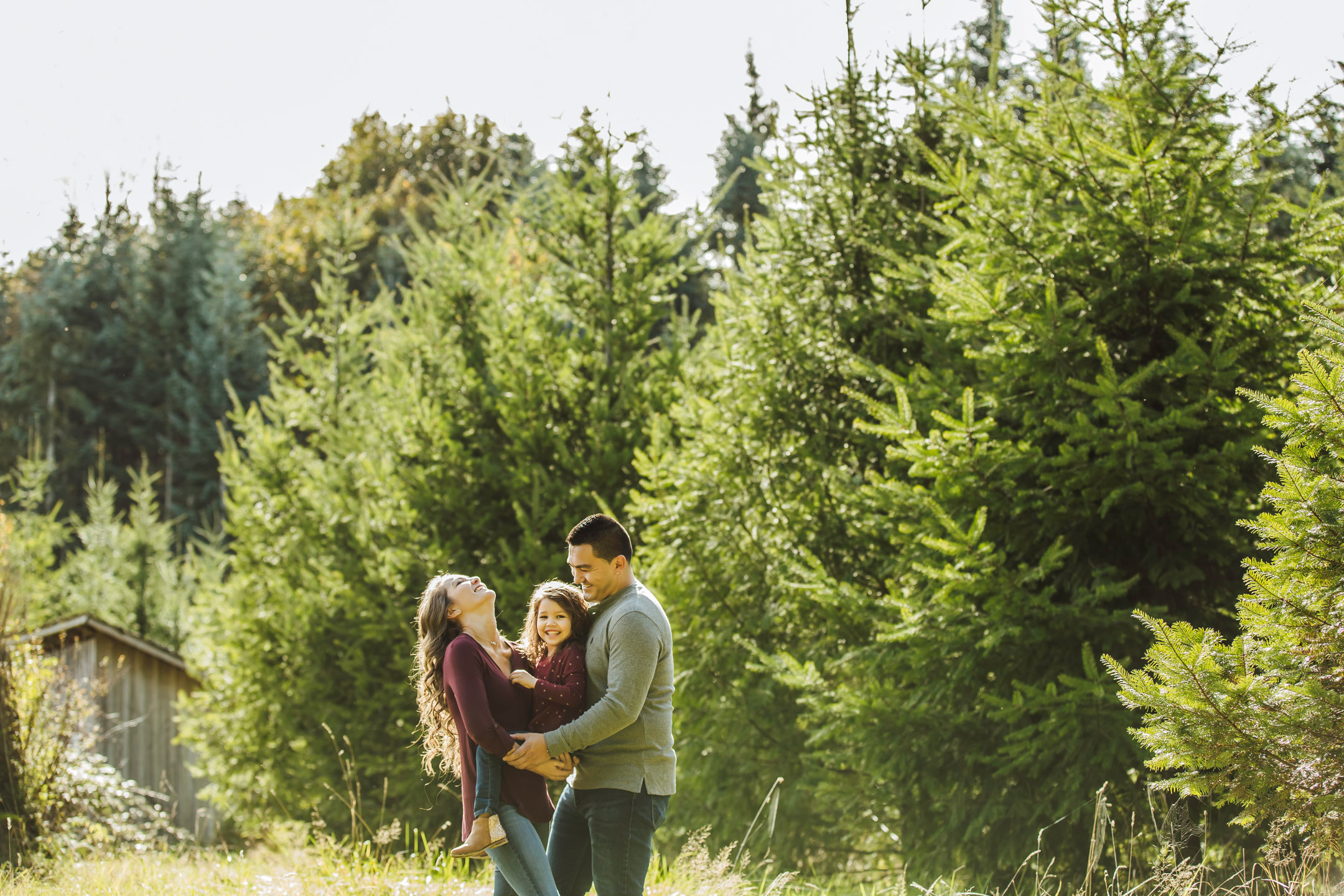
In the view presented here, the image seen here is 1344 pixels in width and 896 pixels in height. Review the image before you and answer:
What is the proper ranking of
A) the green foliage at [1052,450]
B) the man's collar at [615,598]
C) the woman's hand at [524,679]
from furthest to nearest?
the green foliage at [1052,450]
the man's collar at [615,598]
the woman's hand at [524,679]

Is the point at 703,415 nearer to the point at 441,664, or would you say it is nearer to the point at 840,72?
the point at 840,72

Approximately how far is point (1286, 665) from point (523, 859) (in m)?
3.04

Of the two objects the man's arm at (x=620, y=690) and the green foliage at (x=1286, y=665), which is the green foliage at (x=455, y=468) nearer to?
the man's arm at (x=620, y=690)

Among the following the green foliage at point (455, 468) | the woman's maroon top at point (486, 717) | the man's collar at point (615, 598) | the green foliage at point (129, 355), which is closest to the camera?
the woman's maroon top at point (486, 717)

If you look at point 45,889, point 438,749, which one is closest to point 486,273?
point 45,889

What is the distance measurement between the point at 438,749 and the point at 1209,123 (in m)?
5.76

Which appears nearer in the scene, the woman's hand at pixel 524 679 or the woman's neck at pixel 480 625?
the woman's hand at pixel 524 679

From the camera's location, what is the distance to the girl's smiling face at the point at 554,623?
3.87 meters

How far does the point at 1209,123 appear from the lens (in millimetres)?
6367

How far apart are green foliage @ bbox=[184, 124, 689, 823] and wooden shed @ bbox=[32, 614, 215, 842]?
22.9 ft

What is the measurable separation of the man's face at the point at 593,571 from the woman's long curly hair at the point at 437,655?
1.42 feet

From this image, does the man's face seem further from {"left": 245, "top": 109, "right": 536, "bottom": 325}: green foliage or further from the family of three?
{"left": 245, "top": 109, "right": 536, "bottom": 325}: green foliage

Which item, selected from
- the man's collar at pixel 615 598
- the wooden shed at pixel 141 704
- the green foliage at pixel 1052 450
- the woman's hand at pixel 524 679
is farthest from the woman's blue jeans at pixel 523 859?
the wooden shed at pixel 141 704

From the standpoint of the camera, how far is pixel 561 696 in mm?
3697
